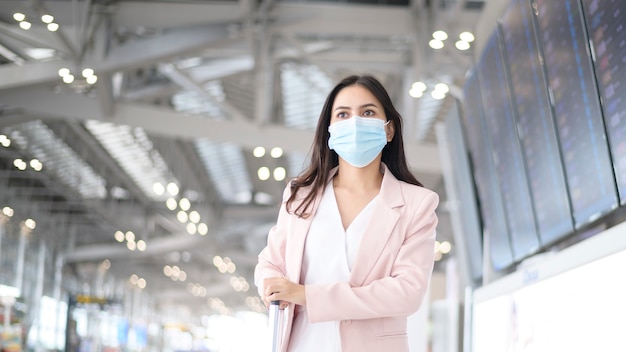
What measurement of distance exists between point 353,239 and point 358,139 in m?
0.28

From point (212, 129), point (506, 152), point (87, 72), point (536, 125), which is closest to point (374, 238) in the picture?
point (536, 125)

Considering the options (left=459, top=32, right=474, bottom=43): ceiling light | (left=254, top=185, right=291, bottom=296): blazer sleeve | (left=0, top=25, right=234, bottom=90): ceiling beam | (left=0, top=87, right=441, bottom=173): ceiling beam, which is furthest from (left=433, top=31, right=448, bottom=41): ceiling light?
(left=254, top=185, right=291, bottom=296): blazer sleeve

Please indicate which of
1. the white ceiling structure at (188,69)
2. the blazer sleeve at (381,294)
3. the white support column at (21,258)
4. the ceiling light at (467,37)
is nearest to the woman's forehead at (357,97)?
the blazer sleeve at (381,294)

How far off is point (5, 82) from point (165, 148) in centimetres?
1212

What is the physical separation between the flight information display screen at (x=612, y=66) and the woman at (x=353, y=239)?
157 centimetres

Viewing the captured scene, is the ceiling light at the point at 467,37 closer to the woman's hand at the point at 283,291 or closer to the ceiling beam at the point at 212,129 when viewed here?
the ceiling beam at the point at 212,129

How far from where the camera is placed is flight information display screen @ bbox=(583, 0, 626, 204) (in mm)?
4059

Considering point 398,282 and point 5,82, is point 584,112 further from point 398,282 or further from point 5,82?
point 5,82

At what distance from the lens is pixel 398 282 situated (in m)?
2.57

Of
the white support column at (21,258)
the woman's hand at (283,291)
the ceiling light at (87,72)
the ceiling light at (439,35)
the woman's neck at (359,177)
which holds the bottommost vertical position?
the woman's hand at (283,291)

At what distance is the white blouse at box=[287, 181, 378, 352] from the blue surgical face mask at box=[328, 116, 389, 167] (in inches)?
5.2

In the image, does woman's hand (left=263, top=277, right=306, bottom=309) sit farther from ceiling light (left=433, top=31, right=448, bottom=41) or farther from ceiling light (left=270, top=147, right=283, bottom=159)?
ceiling light (left=270, top=147, right=283, bottom=159)

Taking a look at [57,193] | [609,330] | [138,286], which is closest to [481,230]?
[609,330]

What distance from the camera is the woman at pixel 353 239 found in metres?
2.55
